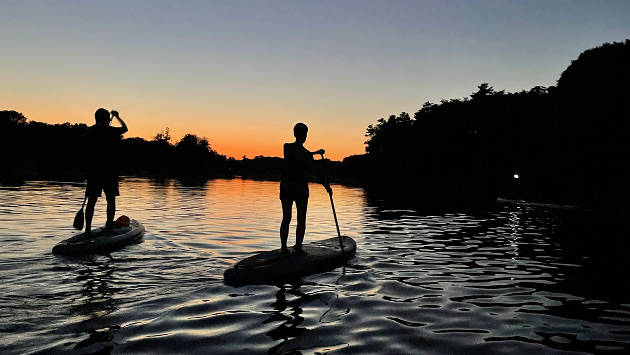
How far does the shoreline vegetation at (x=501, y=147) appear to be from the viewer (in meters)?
37.2

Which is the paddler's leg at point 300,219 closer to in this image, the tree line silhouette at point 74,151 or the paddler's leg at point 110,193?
the paddler's leg at point 110,193

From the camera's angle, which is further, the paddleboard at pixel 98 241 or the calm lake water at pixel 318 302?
the paddleboard at pixel 98 241

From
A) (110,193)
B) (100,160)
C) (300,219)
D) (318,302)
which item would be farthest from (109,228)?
(318,302)

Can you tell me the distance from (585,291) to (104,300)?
8.29m

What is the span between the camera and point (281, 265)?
8695 mm

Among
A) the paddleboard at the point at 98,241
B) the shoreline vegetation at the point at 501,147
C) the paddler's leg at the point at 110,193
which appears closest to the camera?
the paddleboard at the point at 98,241

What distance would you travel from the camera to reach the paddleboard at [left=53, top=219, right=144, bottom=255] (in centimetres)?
1028

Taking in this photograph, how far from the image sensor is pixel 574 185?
127ft

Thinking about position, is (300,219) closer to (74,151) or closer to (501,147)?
(501,147)

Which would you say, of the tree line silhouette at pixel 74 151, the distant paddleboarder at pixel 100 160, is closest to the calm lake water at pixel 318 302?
the distant paddleboarder at pixel 100 160

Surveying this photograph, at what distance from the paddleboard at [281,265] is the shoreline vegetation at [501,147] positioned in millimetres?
2053

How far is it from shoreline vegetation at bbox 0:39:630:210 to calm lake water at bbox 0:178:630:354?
10.4ft

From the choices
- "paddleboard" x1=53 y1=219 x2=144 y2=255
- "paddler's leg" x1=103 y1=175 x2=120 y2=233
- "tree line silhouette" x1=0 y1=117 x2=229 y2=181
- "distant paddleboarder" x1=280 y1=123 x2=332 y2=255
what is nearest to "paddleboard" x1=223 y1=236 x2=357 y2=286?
"distant paddleboarder" x1=280 y1=123 x2=332 y2=255

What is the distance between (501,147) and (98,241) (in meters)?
68.0
